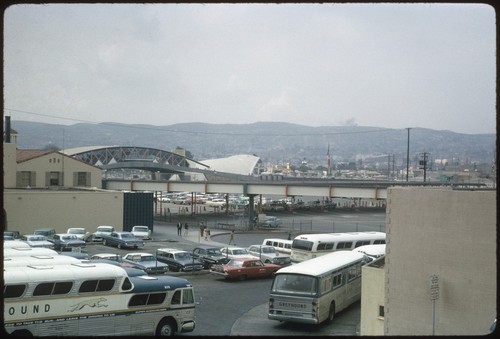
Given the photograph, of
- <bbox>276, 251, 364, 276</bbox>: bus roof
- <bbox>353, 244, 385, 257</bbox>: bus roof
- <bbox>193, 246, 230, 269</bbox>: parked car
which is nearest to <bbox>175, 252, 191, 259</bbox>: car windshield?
<bbox>193, 246, 230, 269</bbox>: parked car

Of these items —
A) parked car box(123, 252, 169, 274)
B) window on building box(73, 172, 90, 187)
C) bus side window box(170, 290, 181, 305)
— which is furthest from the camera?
window on building box(73, 172, 90, 187)

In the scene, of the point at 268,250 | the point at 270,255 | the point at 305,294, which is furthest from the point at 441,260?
the point at 268,250

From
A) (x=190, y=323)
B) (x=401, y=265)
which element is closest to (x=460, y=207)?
(x=401, y=265)

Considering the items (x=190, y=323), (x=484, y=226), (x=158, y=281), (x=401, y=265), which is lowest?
(x=190, y=323)

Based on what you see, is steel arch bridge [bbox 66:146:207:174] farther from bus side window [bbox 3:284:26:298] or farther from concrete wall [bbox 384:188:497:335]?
concrete wall [bbox 384:188:497:335]

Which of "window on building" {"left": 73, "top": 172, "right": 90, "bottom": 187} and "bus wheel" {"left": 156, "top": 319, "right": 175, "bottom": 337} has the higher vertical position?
"window on building" {"left": 73, "top": 172, "right": 90, "bottom": 187}

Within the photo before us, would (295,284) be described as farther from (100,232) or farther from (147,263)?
(100,232)

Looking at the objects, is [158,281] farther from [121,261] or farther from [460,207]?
[121,261]
